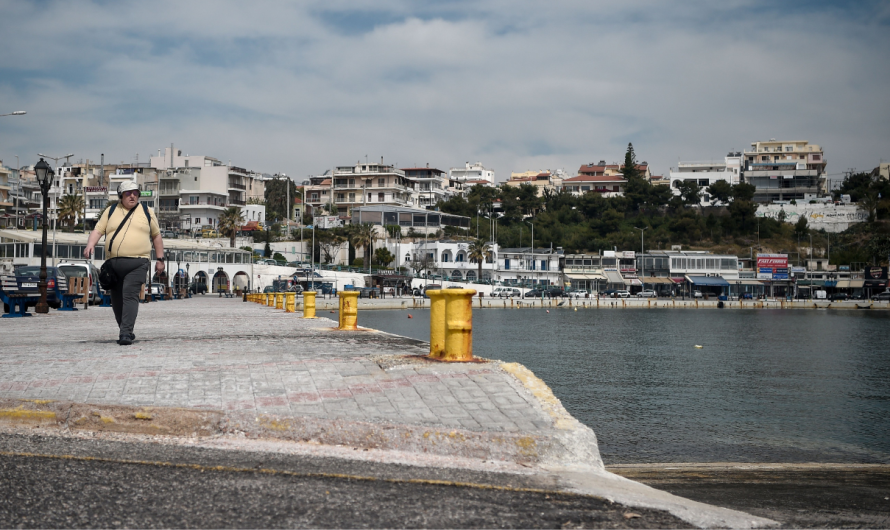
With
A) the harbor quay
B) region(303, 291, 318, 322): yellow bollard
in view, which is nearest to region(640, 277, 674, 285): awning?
region(303, 291, 318, 322): yellow bollard

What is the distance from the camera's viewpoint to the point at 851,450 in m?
12.8

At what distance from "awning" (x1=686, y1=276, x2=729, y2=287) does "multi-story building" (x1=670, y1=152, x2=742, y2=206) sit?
1447 inches

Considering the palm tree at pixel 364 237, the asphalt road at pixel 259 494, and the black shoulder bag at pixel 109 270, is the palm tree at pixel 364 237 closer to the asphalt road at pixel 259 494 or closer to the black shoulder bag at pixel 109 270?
the black shoulder bag at pixel 109 270

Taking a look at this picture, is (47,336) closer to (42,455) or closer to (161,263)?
(161,263)

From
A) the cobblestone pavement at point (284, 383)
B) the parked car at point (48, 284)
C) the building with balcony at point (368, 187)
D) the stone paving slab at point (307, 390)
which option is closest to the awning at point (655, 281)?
the building with balcony at point (368, 187)

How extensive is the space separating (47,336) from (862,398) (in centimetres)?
1961

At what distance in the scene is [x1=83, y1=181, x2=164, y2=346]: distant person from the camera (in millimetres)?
8906

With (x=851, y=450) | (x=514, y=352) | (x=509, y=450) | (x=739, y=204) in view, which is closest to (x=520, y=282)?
(x=739, y=204)

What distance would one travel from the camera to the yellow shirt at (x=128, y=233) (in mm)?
8906

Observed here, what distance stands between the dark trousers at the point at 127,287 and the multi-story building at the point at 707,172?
5358 inches

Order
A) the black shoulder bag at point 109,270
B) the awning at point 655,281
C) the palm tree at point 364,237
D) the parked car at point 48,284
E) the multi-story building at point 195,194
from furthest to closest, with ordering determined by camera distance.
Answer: the multi-story building at point 195,194 → the awning at point 655,281 → the palm tree at point 364,237 → the parked car at point 48,284 → the black shoulder bag at point 109,270

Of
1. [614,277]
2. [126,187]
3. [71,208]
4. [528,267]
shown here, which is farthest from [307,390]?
[614,277]

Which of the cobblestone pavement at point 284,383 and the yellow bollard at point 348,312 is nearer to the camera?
the cobblestone pavement at point 284,383

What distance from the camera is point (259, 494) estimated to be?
155 inches
